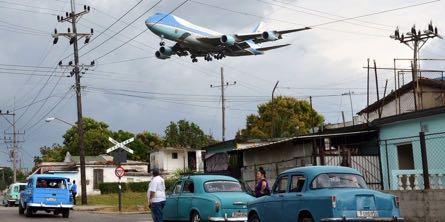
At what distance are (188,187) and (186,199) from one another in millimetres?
351

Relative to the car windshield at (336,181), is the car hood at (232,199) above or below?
below

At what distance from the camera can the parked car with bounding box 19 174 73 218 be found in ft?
86.5

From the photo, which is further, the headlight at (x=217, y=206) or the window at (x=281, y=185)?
the headlight at (x=217, y=206)

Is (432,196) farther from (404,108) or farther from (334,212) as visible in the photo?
(404,108)

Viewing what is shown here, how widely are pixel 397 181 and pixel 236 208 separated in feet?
20.6

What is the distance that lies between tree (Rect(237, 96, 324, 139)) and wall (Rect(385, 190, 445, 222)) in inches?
1878

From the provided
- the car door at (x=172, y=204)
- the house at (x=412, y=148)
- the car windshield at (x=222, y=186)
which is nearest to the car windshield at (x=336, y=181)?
the car windshield at (x=222, y=186)

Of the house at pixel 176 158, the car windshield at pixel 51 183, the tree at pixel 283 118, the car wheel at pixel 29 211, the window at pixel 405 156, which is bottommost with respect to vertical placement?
the car wheel at pixel 29 211

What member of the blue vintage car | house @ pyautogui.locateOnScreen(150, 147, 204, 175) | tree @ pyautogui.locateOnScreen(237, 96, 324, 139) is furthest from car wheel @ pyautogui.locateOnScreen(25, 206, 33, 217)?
house @ pyautogui.locateOnScreen(150, 147, 204, 175)

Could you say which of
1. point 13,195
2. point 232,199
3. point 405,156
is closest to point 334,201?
point 232,199

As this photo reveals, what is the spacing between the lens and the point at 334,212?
11617 millimetres

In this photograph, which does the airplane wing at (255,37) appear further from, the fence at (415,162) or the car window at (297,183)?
the car window at (297,183)

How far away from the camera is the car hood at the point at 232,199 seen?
15451mm

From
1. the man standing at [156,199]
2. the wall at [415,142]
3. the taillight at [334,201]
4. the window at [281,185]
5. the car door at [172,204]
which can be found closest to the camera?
the taillight at [334,201]
